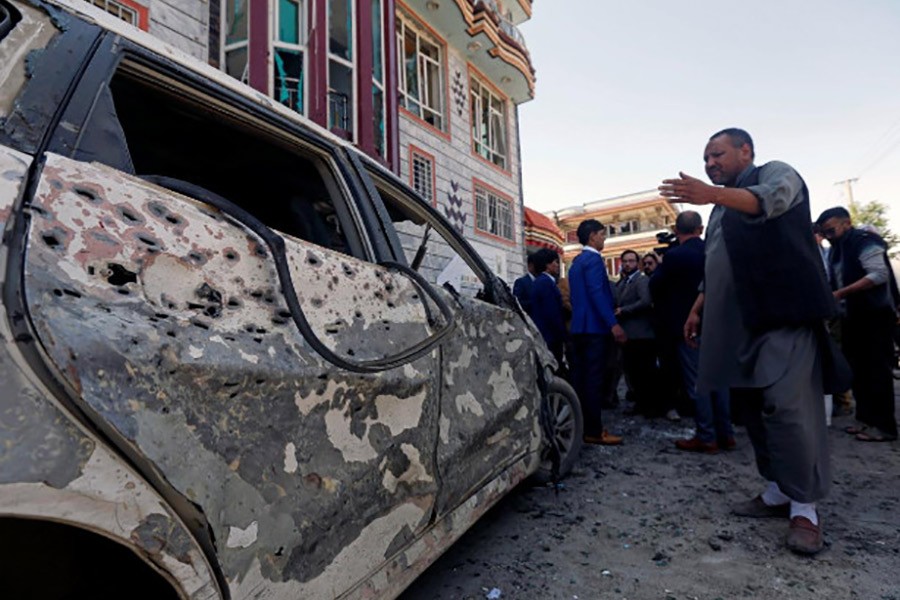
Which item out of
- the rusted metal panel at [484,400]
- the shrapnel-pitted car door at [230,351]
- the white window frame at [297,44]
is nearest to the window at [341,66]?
the white window frame at [297,44]

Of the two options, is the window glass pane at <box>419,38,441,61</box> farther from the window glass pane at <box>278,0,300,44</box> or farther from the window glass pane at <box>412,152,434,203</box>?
the window glass pane at <box>278,0,300,44</box>

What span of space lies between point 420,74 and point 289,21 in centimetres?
450

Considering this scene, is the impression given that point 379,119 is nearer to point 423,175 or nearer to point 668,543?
point 423,175

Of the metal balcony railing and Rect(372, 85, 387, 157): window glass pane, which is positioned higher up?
the metal balcony railing

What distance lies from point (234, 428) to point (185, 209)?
46cm

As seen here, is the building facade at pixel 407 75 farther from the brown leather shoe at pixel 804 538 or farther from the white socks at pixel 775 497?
the brown leather shoe at pixel 804 538

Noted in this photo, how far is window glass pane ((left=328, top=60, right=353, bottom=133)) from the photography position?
24.8 ft

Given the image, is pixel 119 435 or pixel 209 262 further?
pixel 209 262

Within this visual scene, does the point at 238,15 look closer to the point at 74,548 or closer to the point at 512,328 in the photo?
the point at 512,328

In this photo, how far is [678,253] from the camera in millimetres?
4098

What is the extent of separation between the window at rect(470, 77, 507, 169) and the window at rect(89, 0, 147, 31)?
835 centimetres

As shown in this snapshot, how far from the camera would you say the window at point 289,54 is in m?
7.05

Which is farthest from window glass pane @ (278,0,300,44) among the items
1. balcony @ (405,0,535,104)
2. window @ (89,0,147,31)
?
balcony @ (405,0,535,104)

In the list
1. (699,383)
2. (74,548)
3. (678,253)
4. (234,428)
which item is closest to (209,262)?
(234,428)
